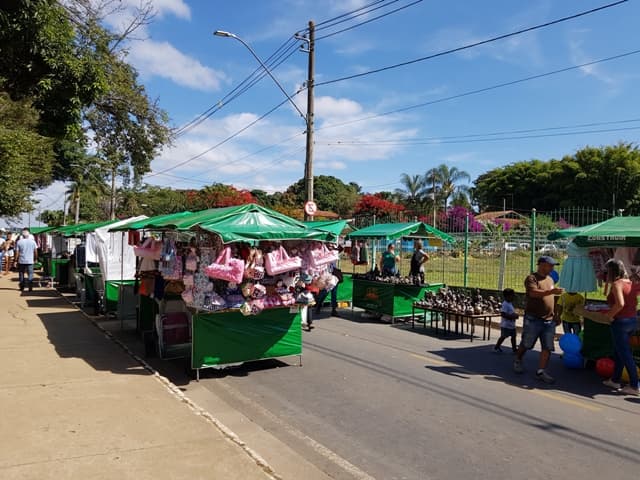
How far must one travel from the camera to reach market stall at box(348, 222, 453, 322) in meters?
12.9

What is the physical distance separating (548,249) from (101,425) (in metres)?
11.7

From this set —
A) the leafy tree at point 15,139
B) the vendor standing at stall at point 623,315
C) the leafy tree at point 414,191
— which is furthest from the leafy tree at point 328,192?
the vendor standing at stall at point 623,315

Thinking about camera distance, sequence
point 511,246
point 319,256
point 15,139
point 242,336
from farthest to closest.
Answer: point 511,246 < point 15,139 < point 319,256 < point 242,336

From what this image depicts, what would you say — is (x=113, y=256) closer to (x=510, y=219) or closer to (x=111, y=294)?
(x=111, y=294)

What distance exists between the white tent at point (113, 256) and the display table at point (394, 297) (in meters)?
6.15

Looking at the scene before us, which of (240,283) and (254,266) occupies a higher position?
(254,266)

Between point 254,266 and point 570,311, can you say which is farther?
point 570,311

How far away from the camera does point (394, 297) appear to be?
12.7 meters

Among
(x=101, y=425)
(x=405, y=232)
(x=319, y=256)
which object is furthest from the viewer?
(x=405, y=232)

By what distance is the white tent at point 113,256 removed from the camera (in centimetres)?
1302

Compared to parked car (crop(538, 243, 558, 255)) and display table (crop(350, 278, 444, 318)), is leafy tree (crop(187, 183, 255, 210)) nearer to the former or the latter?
display table (crop(350, 278, 444, 318))

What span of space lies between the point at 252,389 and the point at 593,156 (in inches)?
2228

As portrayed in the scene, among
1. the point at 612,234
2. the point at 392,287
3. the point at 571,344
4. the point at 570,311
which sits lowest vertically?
the point at 571,344

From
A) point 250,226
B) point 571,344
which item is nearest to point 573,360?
point 571,344
